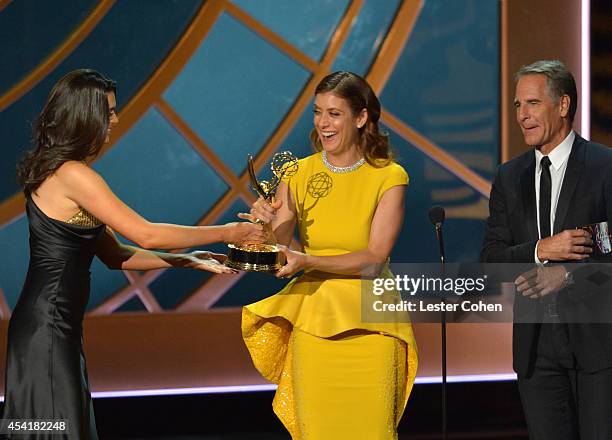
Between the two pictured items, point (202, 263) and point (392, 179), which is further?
point (202, 263)

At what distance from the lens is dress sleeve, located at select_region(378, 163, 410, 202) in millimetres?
2789

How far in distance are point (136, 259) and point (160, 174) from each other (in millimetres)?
1633

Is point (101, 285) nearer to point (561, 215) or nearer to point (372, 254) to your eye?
point (372, 254)

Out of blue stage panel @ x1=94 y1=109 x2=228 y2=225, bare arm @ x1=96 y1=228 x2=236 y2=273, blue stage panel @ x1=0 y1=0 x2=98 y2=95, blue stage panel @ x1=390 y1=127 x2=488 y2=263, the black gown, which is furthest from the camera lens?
blue stage panel @ x1=390 y1=127 x2=488 y2=263

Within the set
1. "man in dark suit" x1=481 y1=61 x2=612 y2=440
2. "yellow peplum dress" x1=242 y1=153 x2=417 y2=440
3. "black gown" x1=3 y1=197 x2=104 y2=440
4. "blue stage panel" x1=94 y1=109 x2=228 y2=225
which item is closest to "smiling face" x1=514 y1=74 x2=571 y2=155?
"man in dark suit" x1=481 y1=61 x2=612 y2=440

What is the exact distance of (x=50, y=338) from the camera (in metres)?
2.48

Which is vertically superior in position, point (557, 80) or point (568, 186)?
point (557, 80)

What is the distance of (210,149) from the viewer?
4.50 metres

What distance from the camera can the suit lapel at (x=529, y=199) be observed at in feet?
9.06

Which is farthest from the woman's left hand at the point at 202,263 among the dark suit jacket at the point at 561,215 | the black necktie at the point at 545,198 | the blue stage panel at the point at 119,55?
the blue stage panel at the point at 119,55

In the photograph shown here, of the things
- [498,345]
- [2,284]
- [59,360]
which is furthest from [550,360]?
[2,284]

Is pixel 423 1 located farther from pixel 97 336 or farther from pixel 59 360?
pixel 59 360

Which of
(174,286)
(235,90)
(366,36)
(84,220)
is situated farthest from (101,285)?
(84,220)

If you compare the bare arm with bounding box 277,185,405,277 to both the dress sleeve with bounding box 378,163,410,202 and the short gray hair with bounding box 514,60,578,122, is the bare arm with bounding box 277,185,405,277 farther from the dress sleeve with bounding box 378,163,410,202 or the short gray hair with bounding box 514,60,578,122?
the short gray hair with bounding box 514,60,578,122
